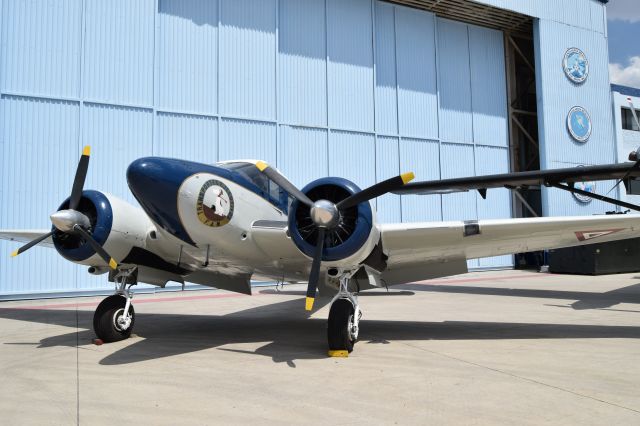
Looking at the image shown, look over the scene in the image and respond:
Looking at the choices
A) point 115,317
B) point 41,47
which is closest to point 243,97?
point 41,47

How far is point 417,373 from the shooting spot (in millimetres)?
5320

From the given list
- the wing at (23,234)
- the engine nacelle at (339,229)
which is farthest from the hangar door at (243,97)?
the engine nacelle at (339,229)

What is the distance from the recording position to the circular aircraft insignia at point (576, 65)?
27.4 metres

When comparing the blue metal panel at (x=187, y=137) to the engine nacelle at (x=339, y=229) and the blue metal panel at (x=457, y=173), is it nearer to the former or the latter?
the engine nacelle at (x=339, y=229)

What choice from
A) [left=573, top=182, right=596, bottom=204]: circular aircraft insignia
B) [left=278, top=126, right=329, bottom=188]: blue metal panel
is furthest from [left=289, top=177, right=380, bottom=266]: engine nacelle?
[left=573, top=182, right=596, bottom=204]: circular aircraft insignia

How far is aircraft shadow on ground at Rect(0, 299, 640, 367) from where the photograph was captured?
6.74m

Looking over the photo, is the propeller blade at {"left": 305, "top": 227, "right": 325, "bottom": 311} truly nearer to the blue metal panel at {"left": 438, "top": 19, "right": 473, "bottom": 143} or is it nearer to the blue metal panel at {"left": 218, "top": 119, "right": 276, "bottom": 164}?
the blue metal panel at {"left": 218, "top": 119, "right": 276, "bottom": 164}

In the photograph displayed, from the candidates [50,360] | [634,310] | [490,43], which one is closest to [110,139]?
A: [50,360]

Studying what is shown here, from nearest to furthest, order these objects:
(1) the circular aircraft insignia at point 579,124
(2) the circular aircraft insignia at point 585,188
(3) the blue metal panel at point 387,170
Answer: (3) the blue metal panel at point 387,170 → (2) the circular aircraft insignia at point 585,188 → (1) the circular aircraft insignia at point 579,124

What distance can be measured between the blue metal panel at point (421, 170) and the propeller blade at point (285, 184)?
16.4 meters

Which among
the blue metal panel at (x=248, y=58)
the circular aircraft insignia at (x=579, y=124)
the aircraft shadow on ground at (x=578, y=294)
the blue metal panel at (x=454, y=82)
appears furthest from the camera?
the circular aircraft insignia at (x=579, y=124)

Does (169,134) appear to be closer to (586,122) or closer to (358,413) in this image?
(358,413)

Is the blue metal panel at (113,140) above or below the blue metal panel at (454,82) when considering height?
below

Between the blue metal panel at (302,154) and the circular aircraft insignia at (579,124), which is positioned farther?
the circular aircraft insignia at (579,124)
